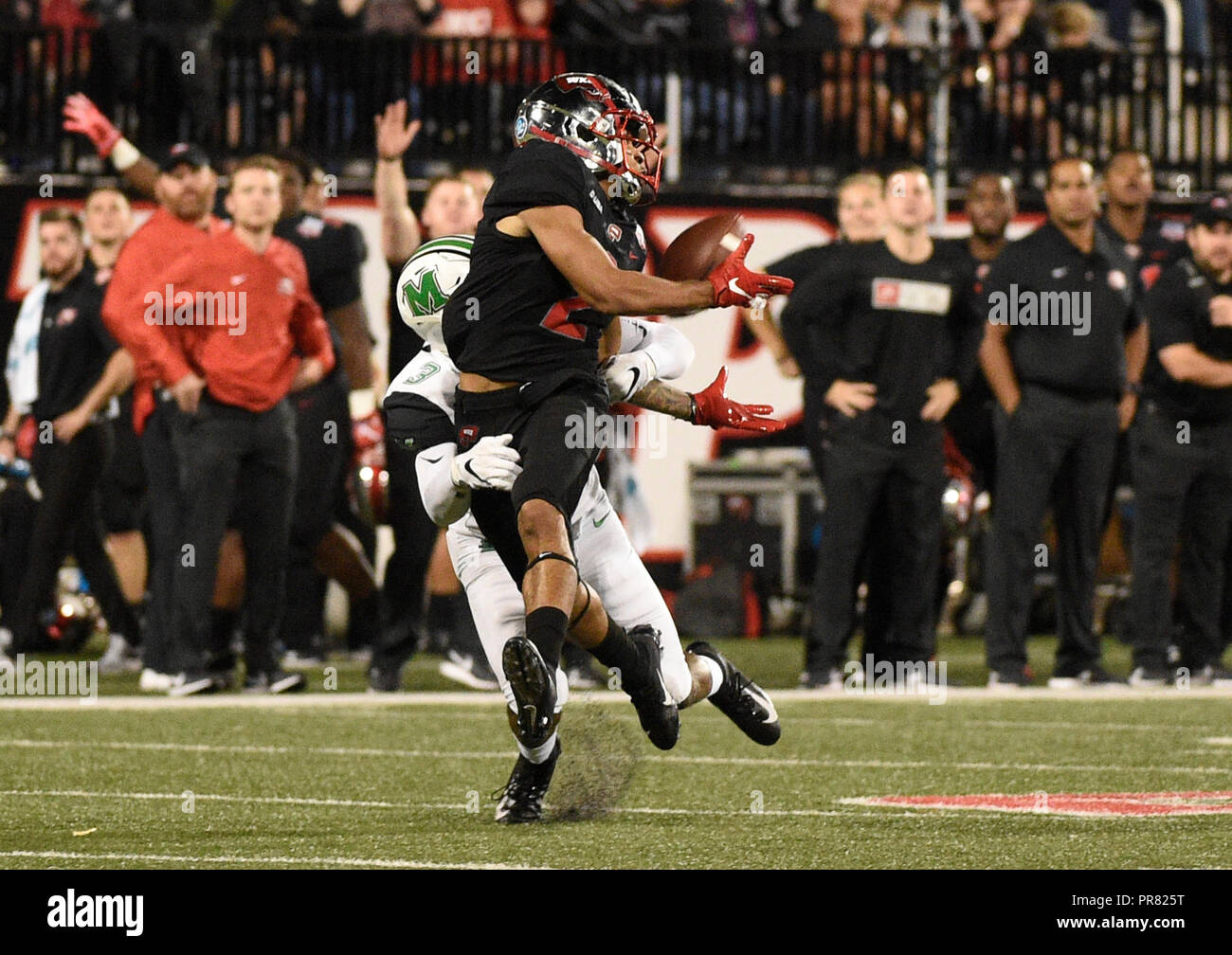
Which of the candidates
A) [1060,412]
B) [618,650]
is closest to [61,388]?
[1060,412]

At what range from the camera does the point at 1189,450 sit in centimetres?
987

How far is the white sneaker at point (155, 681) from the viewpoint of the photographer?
377 inches

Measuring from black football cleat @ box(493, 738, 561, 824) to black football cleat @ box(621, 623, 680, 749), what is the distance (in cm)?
28

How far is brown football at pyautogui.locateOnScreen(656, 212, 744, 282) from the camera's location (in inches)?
225

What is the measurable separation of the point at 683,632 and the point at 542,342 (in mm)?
6920

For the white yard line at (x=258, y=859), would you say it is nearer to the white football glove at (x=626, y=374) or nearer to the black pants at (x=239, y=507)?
the white football glove at (x=626, y=374)

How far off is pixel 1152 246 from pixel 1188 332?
141cm

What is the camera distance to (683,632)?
12430 mm

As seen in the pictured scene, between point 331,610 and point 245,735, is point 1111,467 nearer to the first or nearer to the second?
point 245,735

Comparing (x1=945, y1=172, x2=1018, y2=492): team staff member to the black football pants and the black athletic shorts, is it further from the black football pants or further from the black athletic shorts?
the black athletic shorts

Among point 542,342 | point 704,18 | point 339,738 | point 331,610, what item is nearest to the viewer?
point 542,342

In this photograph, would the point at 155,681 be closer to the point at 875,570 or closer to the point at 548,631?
the point at 875,570

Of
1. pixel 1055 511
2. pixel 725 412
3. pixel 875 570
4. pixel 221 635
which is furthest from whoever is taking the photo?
pixel 875 570

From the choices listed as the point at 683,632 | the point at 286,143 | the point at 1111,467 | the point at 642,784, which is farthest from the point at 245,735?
the point at 286,143
